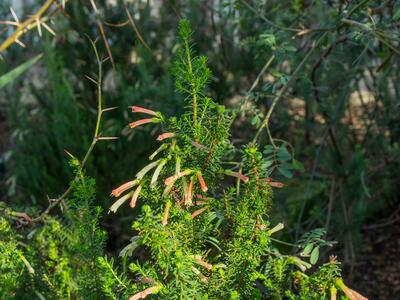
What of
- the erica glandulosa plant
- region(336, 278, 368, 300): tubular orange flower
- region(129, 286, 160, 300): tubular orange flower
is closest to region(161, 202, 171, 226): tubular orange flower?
the erica glandulosa plant

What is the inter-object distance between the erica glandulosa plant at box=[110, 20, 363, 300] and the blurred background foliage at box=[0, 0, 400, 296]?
833mm

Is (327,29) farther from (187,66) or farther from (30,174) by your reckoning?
(30,174)

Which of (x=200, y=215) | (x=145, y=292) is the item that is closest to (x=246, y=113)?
(x=200, y=215)

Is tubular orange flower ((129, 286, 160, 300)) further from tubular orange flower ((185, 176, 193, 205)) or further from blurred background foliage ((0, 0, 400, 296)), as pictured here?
blurred background foliage ((0, 0, 400, 296))

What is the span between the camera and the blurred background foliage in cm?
290

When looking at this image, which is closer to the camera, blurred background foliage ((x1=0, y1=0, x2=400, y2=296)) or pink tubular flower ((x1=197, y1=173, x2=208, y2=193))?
pink tubular flower ((x1=197, y1=173, x2=208, y2=193))

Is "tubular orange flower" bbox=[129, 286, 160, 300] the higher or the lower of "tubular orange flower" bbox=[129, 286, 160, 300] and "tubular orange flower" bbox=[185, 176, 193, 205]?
the lower

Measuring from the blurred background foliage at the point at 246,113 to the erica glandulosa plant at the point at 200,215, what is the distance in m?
0.83

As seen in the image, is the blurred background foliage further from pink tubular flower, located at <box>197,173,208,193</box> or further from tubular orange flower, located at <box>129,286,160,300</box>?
tubular orange flower, located at <box>129,286,160,300</box>

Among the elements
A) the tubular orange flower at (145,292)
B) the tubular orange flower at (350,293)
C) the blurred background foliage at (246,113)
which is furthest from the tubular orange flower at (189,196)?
the blurred background foliage at (246,113)

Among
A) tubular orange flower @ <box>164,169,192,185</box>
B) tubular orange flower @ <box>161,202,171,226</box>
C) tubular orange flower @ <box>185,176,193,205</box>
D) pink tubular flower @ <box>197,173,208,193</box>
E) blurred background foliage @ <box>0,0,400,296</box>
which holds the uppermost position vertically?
tubular orange flower @ <box>164,169,192,185</box>

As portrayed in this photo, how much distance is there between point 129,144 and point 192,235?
200cm

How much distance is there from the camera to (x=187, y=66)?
4.95 feet

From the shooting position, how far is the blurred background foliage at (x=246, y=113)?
290 cm
